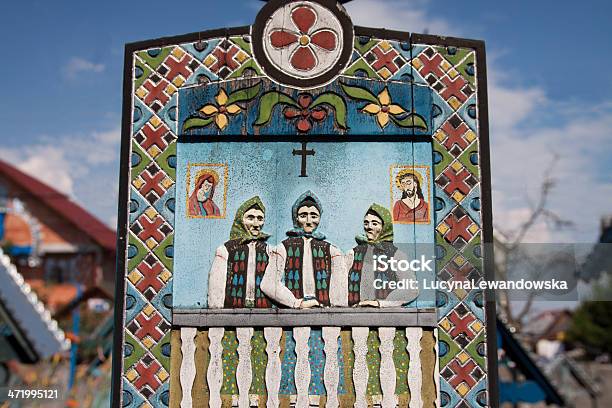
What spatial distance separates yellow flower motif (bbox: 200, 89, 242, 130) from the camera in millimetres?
7777

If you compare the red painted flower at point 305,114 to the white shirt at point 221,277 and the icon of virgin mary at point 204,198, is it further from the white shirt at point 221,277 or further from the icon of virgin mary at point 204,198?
the white shirt at point 221,277

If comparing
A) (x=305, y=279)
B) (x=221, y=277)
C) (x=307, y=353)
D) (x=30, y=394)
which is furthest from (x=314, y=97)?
(x=30, y=394)

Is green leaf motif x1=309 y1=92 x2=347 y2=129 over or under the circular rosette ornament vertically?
under

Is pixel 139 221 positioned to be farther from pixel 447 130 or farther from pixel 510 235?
pixel 510 235

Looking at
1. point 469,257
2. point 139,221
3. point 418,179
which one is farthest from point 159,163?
point 469,257

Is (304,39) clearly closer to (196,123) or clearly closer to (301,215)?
(196,123)

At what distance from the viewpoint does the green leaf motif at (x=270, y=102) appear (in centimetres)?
777

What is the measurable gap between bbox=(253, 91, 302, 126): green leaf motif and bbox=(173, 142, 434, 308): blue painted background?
12.0 inches

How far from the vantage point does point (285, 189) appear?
7.61 metres

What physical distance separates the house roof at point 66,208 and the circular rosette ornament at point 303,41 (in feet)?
79.4

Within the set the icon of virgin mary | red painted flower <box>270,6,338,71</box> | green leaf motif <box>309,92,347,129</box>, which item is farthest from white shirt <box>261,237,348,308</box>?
red painted flower <box>270,6,338,71</box>

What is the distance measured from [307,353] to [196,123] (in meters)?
2.57

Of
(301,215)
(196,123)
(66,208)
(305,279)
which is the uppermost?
(66,208)

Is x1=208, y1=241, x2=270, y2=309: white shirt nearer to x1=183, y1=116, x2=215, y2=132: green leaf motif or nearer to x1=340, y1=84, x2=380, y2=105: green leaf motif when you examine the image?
x1=183, y1=116, x2=215, y2=132: green leaf motif
